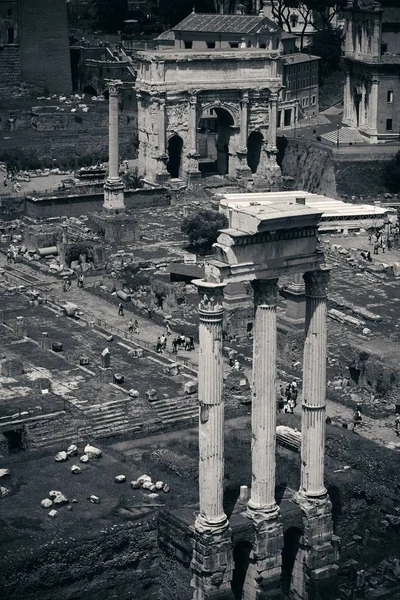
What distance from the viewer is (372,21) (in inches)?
4144

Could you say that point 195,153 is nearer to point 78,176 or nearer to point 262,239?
point 78,176

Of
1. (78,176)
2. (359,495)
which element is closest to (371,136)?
(78,176)

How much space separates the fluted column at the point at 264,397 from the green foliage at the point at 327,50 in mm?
79030

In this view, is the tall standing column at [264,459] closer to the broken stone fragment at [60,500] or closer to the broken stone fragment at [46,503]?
the broken stone fragment at [60,500]

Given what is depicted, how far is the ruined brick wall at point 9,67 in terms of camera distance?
12475cm

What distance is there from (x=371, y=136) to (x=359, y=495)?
5558 cm

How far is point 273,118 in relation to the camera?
10462 centimetres

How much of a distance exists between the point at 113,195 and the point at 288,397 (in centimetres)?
3292

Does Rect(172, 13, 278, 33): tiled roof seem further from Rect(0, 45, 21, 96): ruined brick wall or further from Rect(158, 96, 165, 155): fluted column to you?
Rect(0, 45, 21, 96): ruined brick wall

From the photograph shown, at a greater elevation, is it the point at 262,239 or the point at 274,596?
the point at 262,239

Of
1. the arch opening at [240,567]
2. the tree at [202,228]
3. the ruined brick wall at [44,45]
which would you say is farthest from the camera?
the ruined brick wall at [44,45]

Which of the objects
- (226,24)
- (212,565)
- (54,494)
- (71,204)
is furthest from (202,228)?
(212,565)

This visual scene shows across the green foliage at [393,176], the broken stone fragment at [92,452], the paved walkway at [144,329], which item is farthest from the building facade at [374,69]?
the broken stone fragment at [92,452]

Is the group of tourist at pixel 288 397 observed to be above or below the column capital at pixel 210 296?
below
